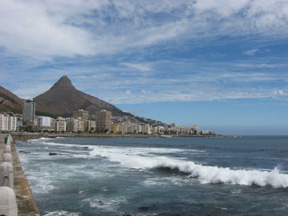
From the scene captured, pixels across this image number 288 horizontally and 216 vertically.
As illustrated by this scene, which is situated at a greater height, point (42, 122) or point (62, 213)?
point (42, 122)

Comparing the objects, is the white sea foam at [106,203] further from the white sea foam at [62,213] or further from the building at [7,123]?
the building at [7,123]

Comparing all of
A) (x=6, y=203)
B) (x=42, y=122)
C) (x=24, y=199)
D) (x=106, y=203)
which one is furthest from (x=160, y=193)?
(x=42, y=122)

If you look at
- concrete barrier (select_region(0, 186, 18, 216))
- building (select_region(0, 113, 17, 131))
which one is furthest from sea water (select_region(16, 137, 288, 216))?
building (select_region(0, 113, 17, 131))

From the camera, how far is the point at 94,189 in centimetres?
1412

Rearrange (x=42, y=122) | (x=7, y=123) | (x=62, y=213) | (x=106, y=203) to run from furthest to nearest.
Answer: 1. (x=42, y=122)
2. (x=7, y=123)
3. (x=106, y=203)
4. (x=62, y=213)

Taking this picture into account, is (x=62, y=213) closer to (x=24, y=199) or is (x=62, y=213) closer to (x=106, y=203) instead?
(x=106, y=203)

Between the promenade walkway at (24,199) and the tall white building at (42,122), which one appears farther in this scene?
the tall white building at (42,122)

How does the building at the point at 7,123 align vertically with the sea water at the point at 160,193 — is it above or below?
above

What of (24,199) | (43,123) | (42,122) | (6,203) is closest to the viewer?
(6,203)

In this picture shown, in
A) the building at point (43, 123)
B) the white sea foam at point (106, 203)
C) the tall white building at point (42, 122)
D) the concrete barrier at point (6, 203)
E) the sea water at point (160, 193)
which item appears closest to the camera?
the concrete barrier at point (6, 203)

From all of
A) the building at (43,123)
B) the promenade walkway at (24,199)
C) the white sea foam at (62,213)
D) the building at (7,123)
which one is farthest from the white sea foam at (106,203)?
the building at (43,123)

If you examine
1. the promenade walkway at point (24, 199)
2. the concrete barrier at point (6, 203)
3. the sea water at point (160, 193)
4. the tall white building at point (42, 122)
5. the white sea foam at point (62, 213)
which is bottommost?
the sea water at point (160, 193)

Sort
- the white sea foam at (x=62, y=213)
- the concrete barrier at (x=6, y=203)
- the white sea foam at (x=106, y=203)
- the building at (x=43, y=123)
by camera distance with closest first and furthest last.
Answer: the concrete barrier at (x=6, y=203) < the white sea foam at (x=62, y=213) < the white sea foam at (x=106, y=203) < the building at (x=43, y=123)

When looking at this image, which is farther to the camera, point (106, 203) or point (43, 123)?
point (43, 123)
